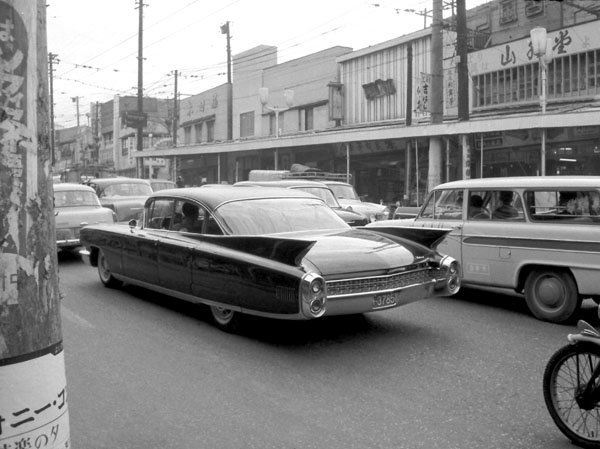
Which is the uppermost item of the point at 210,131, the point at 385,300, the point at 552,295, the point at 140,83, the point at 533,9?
the point at 533,9

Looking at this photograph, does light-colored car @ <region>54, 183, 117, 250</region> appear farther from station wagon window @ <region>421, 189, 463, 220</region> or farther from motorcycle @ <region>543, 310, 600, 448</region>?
motorcycle @ <region>543, 310, 600, 448</region>

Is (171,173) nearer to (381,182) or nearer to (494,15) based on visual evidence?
(381,182)

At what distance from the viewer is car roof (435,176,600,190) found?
6.67 metres

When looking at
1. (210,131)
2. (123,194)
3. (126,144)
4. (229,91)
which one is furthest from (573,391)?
(126,144)

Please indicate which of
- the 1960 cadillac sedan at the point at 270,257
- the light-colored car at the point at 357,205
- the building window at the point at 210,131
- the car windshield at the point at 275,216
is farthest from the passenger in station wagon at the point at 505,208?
the building window at the point at 210,131

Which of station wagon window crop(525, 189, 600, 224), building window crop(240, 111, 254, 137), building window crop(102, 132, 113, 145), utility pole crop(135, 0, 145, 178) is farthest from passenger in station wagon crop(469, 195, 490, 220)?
building window crop(102, 132, 113, 145)

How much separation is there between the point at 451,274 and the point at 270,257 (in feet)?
6.63

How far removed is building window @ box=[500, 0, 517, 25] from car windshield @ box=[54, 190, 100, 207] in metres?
24.2

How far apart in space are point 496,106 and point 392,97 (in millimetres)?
6439

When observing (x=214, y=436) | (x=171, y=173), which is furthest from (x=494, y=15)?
(x=214, y=436)

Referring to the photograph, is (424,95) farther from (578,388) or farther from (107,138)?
(107,138)

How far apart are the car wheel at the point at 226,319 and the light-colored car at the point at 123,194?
9.18 metres

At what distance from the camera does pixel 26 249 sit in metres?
2.07

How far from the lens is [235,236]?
613 cm
